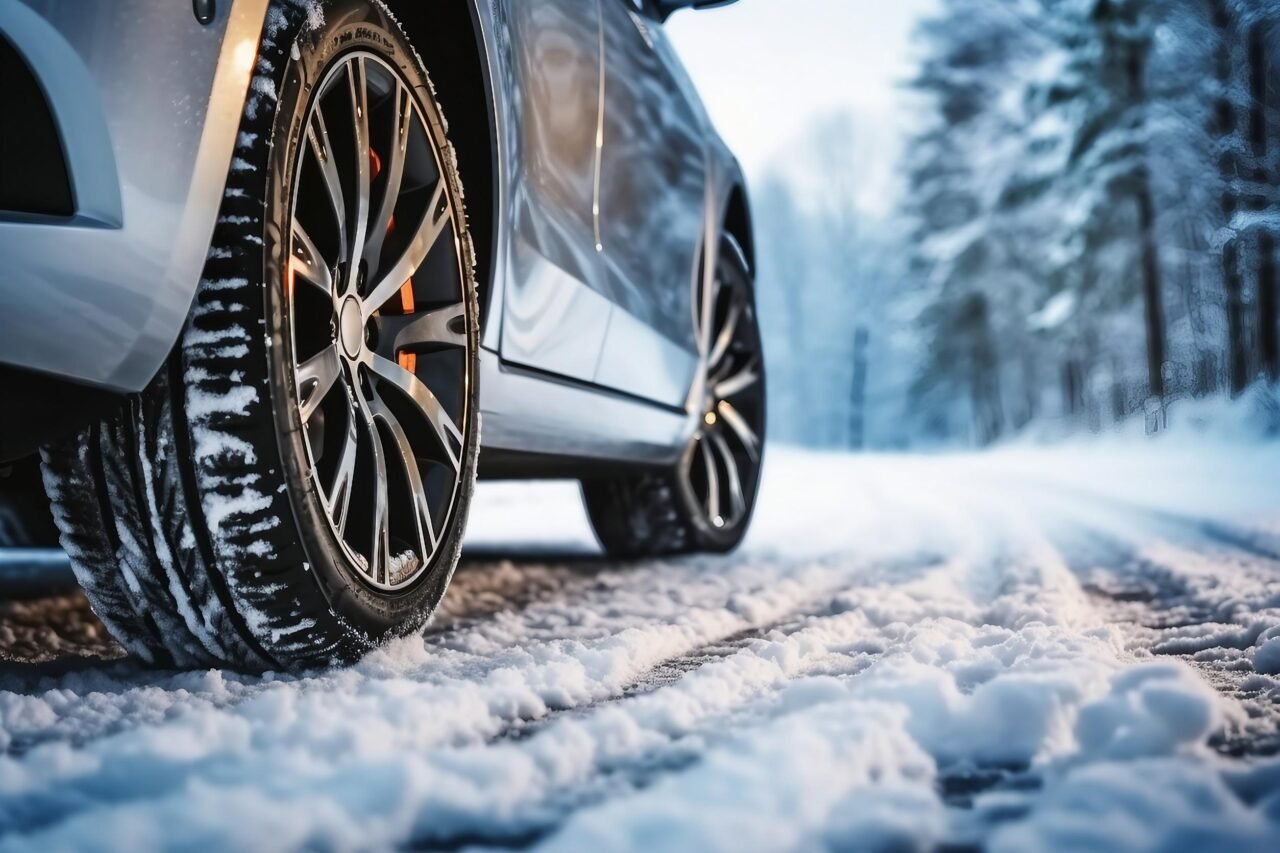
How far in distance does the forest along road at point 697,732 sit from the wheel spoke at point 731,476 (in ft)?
4.37

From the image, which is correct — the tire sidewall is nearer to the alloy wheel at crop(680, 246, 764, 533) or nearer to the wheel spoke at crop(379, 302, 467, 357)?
the wheel spoke at crop(379, 302, 467, 357)

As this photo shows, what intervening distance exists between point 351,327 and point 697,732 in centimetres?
82

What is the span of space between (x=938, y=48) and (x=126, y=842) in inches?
1088

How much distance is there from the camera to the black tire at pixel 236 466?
4.32ft

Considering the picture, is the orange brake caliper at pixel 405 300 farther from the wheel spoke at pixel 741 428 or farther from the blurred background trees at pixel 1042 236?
the blurred background trees at pixel 1042 236

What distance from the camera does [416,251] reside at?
5.68 ft

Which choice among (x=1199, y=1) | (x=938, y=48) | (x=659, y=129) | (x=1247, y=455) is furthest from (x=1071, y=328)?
(x=659, y=129)

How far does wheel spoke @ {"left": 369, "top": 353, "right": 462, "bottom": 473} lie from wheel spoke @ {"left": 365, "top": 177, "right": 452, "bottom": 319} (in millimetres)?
89

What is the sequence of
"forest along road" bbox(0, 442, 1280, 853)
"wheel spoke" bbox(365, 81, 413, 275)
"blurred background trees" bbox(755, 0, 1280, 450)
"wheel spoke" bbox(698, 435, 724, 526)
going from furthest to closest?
"blurred background trees" bbox(755, 0, 1280, 450) → "wheel spoke" bbox(698, 435, 724, 526) → "wheel spoke" bbox(365, 81, 413, 275) → "forest along road" bbox(0, 442, 1280, 853)

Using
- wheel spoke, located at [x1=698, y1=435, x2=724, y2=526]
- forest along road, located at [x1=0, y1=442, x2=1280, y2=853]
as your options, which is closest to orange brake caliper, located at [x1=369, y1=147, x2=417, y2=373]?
forest along road, located at [x1=0, y1=442, x2=1280, y2=853]

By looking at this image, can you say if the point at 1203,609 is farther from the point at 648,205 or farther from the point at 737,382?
the point at 737,382

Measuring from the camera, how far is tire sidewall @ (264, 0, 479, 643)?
135 cm

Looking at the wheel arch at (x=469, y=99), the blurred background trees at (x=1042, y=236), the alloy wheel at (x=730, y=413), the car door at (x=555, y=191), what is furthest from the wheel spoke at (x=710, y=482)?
the blurred background trees at (x=1042, y=236)

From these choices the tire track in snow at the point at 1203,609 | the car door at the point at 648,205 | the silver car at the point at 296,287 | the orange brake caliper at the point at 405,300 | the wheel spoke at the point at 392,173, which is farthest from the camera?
the car door at the point at 648,205
